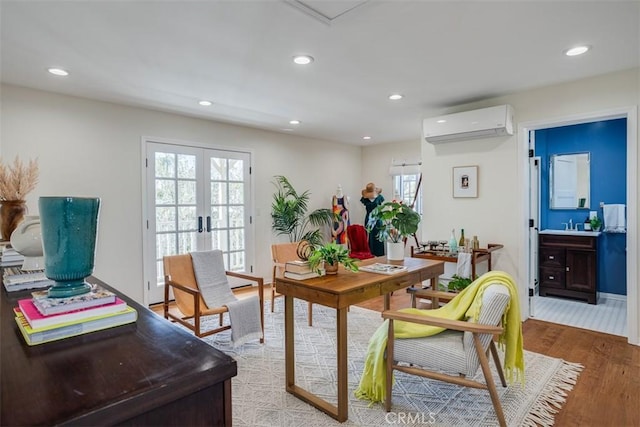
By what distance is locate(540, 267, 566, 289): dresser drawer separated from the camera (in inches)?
175

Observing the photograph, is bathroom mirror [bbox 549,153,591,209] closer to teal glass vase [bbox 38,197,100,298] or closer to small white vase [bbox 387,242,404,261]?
small white vase [bbox 387,242,404,261]

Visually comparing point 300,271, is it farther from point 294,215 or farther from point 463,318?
point 294,215

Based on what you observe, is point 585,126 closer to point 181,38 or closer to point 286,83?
point 286,83

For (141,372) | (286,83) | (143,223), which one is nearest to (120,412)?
(141,372)

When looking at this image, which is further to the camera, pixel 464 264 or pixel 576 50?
pixel 464 264

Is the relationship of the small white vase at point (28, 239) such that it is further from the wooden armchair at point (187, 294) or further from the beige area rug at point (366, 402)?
the beige area rug at point (366, 402)

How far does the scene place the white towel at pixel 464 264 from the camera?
11.8ft

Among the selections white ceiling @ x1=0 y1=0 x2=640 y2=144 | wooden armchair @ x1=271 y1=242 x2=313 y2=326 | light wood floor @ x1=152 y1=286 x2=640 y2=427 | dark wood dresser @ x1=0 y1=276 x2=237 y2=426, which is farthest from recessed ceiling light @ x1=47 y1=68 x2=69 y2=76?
light wood floor @ x1=152 y1=286 x2=640 y2=427

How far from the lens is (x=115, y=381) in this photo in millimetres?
717

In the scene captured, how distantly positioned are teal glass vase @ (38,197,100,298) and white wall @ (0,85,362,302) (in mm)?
3219

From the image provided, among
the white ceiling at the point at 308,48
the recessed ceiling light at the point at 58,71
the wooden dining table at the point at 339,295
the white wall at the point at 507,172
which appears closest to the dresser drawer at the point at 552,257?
the white wall at the point at 507,172

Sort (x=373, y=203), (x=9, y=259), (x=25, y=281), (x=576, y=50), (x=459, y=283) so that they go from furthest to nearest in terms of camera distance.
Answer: (x=373, y=203), (x=459, y=283), (x=576, y=50), (x=9, y=259), (x=25, y=281)

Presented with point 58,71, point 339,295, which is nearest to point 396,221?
point 339,295

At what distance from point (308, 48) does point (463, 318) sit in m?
2.14
